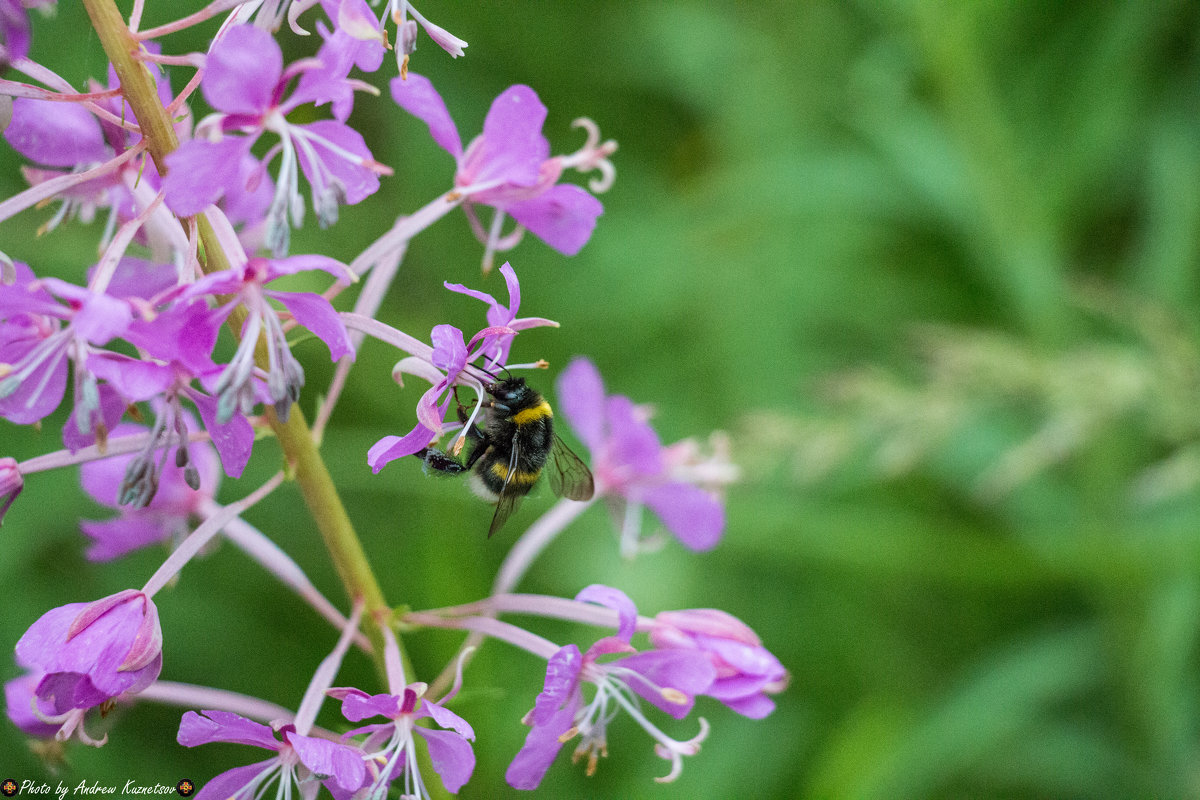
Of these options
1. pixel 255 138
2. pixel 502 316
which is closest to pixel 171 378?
pixel 255 138

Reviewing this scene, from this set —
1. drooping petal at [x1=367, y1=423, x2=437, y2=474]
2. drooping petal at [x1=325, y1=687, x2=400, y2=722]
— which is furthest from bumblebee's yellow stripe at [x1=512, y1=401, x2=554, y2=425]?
drooping petal at [x1=325, y1=687, x2=400, y2=722]

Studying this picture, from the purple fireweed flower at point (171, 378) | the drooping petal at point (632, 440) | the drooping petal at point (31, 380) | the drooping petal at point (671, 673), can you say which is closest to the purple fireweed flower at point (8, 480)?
the drooping petal at point (31, 380)

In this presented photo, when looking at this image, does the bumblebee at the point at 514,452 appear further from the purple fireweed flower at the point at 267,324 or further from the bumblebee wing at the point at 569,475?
the purple fireweed flower at the point at 267,324

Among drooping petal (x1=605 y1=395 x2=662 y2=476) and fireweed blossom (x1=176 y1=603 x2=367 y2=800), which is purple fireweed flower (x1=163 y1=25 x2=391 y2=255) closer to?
fireweed blossom (x1=176 y1=603 x2=367 y2=800)

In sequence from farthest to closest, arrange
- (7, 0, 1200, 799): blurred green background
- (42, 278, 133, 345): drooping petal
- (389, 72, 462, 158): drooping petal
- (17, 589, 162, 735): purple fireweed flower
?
1. (7, 0, 1200, 799): blurred green background
2. (389, 72, 462, 158): drooping petal
3. (17, 589, 162, 735): purple fireweed flower
4. (42, 278, 133, 345): drooping petal

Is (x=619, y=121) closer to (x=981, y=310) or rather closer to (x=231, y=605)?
(x=981, y=310)

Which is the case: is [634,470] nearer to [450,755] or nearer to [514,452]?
[514,452]
